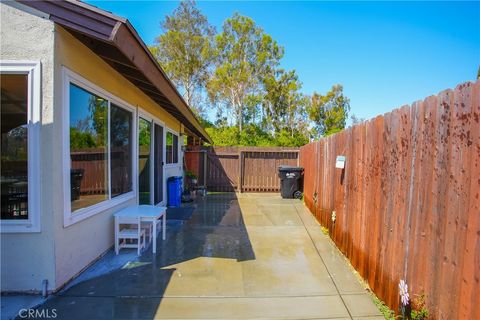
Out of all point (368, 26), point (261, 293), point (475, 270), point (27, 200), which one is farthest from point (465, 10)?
point (27, 200)

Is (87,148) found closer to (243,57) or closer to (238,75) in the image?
(238,75)

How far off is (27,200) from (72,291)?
1.06 metres

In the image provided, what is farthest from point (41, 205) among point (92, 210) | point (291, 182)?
point (291, 182)

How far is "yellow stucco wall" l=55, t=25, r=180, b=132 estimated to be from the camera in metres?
3.25

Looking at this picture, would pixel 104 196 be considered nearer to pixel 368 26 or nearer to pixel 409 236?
pixel 409 236

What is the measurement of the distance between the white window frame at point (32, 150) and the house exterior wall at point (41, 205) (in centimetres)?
4

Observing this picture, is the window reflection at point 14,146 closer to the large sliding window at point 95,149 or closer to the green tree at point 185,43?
the large sliding window at point 95,149

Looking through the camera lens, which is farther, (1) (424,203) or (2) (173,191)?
(2) (173,191)

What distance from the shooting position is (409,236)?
8.69ft

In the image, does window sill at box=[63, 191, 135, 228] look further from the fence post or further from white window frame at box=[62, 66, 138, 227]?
the fence post

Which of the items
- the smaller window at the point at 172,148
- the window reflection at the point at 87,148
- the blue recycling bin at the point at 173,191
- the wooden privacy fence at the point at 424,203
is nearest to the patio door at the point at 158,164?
the blue recycling bin at the point at 173,191

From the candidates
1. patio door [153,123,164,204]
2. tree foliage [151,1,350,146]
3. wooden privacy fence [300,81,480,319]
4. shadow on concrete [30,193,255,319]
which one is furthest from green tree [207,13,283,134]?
wooden privacy fence [300,81,480,319]

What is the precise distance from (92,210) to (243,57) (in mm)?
19979

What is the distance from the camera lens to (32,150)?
121 inches
